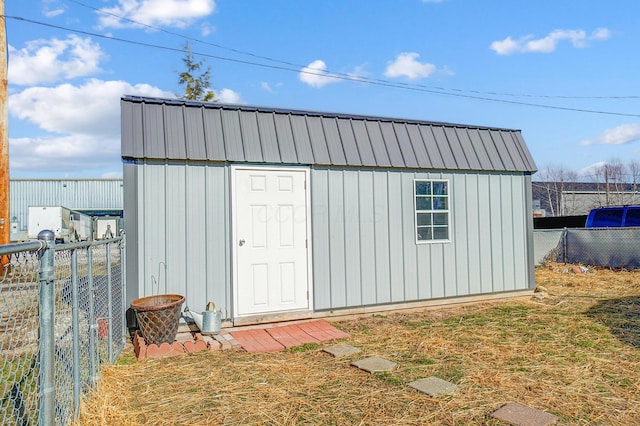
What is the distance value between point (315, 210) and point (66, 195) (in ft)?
90.1

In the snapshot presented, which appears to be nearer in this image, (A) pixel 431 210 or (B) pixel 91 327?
(B) pixel 91 327

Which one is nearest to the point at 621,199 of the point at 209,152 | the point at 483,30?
the point at 483,30

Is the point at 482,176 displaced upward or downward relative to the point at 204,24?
downward

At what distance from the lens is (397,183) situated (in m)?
6.66

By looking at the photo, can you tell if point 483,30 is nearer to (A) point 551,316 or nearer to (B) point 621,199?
(A) point 551,316

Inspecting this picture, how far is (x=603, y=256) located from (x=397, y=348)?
8.41 m

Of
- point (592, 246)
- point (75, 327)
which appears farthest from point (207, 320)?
point (592, 246)

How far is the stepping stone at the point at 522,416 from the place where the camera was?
9.01 ft

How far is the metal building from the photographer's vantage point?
27.4 meters

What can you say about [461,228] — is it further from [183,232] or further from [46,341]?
[46,341]

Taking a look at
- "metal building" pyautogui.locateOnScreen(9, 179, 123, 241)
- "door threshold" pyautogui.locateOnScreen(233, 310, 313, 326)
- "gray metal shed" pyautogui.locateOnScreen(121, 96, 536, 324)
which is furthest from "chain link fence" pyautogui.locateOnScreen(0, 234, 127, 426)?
"metal building" pyautogui.locateOnScreen(9, 179, 123, 241)

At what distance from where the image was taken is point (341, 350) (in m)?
4.55

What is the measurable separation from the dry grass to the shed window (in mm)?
1575

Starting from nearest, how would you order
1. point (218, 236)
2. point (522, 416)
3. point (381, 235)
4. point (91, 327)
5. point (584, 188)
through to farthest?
point (522, 416)
point (91, 327)
point (218, 236)
point (381, 235)
point (584, 188)
